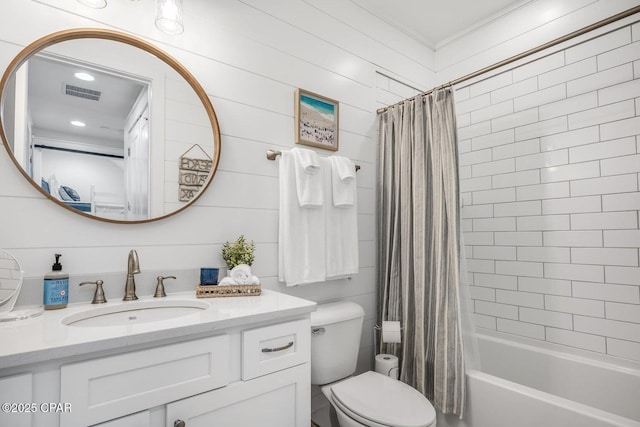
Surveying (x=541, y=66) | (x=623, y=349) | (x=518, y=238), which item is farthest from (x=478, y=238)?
(x=541, y=66)

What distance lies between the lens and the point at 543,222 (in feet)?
6.89

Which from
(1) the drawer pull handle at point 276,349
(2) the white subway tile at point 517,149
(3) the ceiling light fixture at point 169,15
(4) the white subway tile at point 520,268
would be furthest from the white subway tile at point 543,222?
(3) the ceiling light fixture at point 169,15

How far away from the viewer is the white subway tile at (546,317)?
1.98 meters

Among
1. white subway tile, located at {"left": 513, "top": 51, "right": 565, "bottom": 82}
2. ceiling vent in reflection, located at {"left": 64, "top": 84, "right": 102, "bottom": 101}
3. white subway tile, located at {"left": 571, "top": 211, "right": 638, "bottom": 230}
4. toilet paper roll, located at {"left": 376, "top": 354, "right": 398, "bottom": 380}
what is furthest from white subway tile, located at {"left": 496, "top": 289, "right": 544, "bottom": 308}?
ceiling vent in reflection, located at {"left": 64, "top": 84, "right": 102, "bottom": 101}

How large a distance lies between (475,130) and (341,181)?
4.18ft

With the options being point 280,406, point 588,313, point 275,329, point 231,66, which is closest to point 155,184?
point 231,66

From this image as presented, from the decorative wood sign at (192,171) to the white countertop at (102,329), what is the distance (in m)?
0.50

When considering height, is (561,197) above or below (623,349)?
above

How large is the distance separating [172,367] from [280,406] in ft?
1.36

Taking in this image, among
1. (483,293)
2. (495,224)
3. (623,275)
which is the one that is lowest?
(483,293)

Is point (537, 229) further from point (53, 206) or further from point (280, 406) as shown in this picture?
point (53, 206)

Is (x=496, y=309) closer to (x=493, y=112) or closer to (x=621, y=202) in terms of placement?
(x=621, y=202)

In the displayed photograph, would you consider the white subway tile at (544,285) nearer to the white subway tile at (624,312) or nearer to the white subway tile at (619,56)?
the white subway tile at (624,312)

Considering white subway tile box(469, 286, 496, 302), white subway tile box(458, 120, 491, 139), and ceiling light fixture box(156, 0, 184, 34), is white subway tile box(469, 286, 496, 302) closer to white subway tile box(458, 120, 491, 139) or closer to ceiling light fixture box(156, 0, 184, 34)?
white subway tile box(458, 120, 491, 139)
